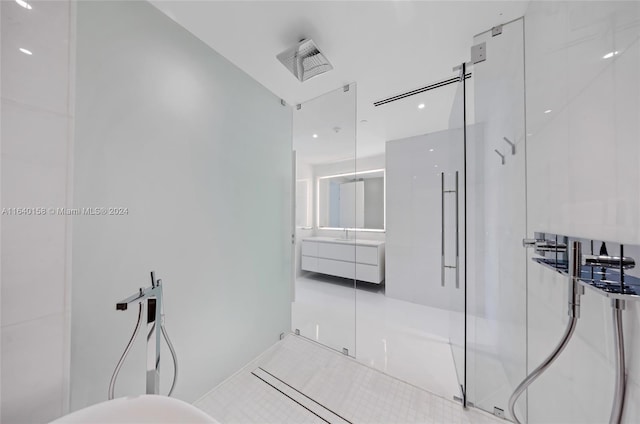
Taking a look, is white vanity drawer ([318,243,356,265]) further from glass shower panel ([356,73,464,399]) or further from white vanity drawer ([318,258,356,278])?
glass shower panel ([356,73,464,399])

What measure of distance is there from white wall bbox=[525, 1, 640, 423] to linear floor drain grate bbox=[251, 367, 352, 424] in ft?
3.45

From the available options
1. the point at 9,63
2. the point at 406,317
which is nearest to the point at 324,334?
the point at 406,317

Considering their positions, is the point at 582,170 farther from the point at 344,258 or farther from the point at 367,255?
the point at 367,255

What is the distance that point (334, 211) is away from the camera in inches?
114

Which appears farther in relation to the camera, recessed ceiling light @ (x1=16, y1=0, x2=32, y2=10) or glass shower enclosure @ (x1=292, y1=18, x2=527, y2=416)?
glass shower enclosure @ (x1=292, y1=18, x2=527, y2=416)

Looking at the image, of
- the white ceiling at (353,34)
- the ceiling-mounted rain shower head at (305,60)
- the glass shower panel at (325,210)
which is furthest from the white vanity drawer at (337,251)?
the ceiling-mounted rain shower head at (305,60)

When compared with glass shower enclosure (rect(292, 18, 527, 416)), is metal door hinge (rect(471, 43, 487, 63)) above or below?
above

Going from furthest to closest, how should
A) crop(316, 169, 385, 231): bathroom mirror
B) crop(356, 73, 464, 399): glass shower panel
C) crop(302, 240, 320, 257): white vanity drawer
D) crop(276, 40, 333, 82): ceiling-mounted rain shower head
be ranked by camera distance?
crop(302, 240, 320, 257): white vanity drawer, crop(316, 169, 385, 231): bathroom mirror, crop(356, 73, 464, 399): glass shower panel, crop(276, 40, 333, 82): ceiling-mounted rain shower head

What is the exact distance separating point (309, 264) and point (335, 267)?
408 millimetres

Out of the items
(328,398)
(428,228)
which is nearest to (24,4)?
(328,398)

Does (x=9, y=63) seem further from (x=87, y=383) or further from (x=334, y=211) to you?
(x=334, y=211)

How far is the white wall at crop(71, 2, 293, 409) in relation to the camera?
103 centimetres

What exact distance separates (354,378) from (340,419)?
385 millimetres

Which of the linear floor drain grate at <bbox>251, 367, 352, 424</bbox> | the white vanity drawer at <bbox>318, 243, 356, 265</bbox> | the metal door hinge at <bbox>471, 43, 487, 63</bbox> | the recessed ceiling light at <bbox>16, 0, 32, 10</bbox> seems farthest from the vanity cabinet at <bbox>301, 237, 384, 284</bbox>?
the recessed ceiling light at <bbox>16, 0, 32, 10</bbox>
